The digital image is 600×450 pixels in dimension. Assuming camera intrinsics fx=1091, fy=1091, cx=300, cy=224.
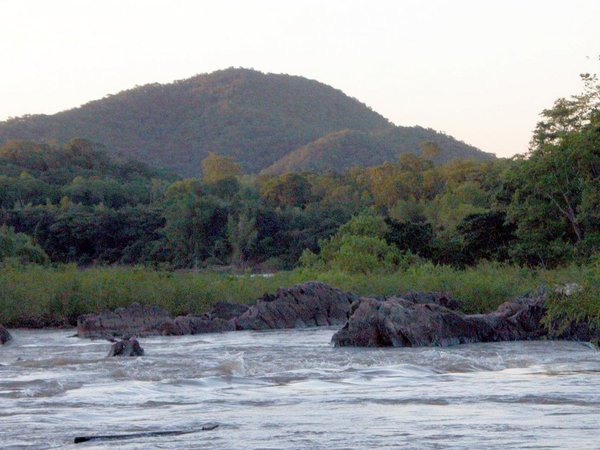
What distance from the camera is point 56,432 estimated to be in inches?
381

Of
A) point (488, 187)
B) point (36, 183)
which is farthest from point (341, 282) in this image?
point (36, 183)

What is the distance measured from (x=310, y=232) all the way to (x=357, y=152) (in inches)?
2677

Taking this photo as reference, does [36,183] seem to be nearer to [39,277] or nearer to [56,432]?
[39,277]

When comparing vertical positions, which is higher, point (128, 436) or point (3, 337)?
point (3, 337)

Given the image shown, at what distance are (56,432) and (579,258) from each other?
24.5m

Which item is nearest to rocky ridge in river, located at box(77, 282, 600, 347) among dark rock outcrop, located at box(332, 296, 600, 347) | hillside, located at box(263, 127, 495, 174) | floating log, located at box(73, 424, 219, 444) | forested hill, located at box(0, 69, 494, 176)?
dark rock outcrop, located at box(332, 296, 600, 347)

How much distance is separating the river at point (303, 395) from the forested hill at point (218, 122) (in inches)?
4258

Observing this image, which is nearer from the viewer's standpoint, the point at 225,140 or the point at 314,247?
the point at 314,247

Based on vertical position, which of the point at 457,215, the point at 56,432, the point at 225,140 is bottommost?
the point at 56,432

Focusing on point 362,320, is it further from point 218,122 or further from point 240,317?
point 218,122

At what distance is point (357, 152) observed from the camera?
126 meters

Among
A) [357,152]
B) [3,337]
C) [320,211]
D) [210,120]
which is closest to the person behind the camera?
[3,337]

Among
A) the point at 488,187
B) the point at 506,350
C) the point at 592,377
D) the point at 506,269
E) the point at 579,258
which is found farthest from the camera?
the point at 488,187

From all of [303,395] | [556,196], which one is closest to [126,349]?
[303,395]
